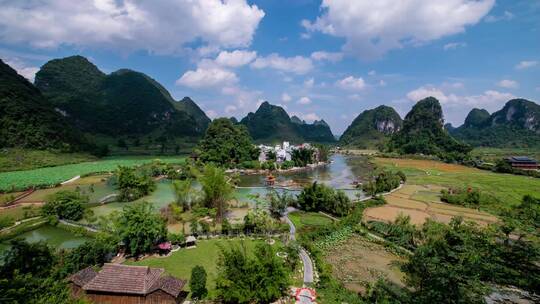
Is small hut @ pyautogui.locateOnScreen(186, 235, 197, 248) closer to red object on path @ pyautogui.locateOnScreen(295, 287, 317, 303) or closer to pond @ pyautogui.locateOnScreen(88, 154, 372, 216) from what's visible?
pond @ pyautogui.locateOnScreen(88, 154, 372, 216)

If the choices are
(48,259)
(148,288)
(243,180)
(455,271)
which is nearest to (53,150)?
(243,180)

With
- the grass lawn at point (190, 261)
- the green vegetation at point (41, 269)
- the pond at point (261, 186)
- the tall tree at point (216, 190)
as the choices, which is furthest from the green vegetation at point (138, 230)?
the pond at point (261, 186)

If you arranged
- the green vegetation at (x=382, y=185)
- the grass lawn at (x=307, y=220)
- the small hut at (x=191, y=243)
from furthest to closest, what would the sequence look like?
the green vegetation at (x=382, y=185) → the grass lawn at (x=307, y=220) → the small hut at (x=191, y=243)

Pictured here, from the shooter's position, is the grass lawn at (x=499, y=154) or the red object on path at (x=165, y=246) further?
the grass lawn at (x=499, y=154)

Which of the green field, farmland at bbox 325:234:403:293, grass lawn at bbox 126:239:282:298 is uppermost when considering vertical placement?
the green field

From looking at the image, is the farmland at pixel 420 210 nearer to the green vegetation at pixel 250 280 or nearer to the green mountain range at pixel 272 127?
the green vegetation at pixel 250 280

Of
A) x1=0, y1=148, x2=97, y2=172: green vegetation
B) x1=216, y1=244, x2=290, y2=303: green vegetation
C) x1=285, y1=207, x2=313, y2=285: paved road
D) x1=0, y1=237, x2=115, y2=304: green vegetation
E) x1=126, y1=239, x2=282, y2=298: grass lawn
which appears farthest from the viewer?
x1=0, y1=148, x2=97, y2=172: green vegetation

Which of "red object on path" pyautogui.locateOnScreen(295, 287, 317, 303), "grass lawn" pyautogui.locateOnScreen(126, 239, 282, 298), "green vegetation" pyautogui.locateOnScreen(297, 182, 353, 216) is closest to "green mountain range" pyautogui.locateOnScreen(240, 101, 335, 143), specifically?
"green vegetation" pyautogui.locateOnScreen(297, 182, 353, 216)
